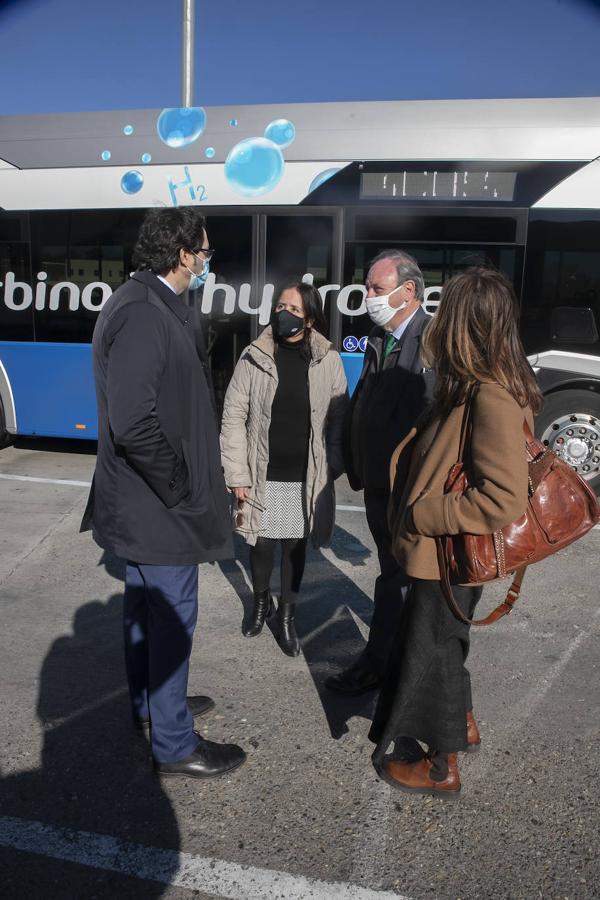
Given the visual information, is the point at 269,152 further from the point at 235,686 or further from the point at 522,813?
the point at 522,813

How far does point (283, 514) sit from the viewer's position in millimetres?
3719

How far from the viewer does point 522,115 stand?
6.29m

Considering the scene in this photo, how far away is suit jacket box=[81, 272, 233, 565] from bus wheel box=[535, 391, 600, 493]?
4734 mm

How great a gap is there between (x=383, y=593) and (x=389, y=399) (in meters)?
0.86

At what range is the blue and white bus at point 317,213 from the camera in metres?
6.38

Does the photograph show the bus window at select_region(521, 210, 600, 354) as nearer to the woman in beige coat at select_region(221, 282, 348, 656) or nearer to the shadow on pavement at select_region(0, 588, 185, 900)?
the woman in beige coat at select_region(221, 282, 348, 656)

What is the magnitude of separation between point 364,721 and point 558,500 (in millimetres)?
1453

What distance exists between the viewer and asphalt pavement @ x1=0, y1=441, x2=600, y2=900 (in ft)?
7.47

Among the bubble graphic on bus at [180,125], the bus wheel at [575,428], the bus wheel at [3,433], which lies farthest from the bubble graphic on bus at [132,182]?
the bus wheel at [575,428]

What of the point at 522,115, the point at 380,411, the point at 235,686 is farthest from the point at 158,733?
the point at 522,115

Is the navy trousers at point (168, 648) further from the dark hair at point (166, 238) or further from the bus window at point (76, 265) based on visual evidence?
the bus window at point (76, 265)

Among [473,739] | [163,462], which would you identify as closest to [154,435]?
[163,462]

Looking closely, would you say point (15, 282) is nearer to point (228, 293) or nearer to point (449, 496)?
point (228, 293)

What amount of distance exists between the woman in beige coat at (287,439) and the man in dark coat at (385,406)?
305 mm
